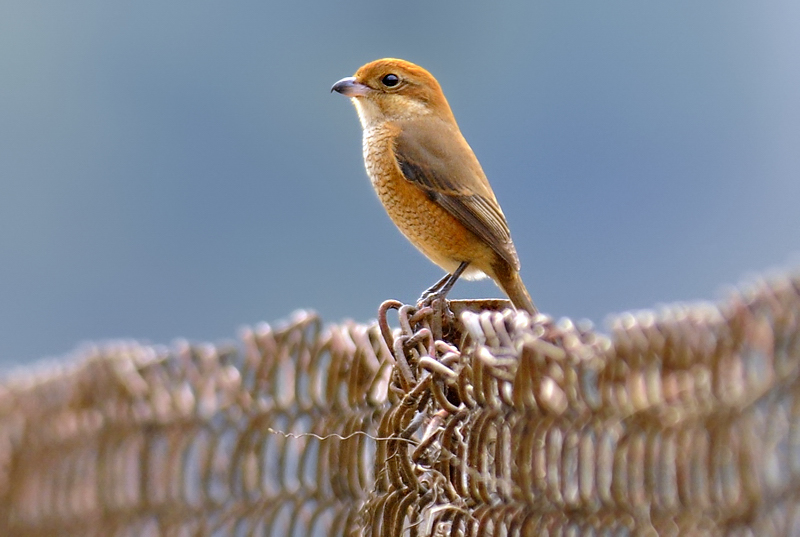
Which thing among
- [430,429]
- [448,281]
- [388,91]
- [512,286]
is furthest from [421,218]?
[430,429]

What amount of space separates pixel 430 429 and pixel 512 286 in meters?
2.20

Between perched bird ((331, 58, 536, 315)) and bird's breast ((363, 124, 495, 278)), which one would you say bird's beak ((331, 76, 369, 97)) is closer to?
perched bird ((331, 58, 536, 315))

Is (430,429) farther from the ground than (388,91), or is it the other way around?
(388,91)

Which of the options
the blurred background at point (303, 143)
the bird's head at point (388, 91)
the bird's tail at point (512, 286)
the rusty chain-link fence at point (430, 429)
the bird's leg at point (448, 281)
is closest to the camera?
the rusty chain-link fence at point (430, 429)

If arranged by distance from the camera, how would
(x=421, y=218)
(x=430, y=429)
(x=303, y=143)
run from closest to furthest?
1. (x=430, y=429)
2. (x=421, y=218)
3. (x=303, y=143)

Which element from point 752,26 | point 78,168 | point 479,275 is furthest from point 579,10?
point 479,275

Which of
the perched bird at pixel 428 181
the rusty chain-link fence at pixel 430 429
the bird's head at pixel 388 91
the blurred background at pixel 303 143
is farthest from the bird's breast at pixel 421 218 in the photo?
the blurred background at pixel 303 143

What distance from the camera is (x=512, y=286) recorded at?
162 inches

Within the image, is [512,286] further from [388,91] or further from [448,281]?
[388,91]

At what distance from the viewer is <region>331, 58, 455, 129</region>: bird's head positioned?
4.57m

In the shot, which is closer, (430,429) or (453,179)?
(430,429)

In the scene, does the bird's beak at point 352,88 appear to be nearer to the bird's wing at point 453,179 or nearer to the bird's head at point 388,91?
the bird's head at point 388,91

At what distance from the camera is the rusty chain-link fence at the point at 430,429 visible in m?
1.25

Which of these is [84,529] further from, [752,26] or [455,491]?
[752,26]
